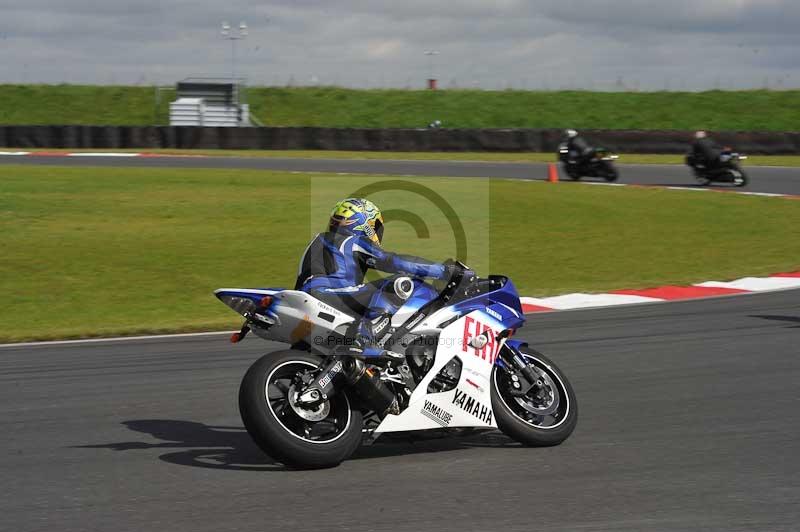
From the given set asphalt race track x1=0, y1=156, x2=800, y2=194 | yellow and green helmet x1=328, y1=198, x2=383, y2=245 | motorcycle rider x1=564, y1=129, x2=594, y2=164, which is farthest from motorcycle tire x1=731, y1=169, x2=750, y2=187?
yellow and green helmet x1=328, y1=198, x2=383, y2=245

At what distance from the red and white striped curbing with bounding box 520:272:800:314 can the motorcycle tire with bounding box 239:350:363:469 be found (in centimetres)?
630

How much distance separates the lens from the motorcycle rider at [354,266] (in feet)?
19.4

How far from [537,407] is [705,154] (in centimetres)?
2088

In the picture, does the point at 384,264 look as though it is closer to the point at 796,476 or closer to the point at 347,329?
the point at 347,329

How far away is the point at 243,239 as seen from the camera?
688 inches

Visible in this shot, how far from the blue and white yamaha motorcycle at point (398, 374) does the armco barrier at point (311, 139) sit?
99.0ft

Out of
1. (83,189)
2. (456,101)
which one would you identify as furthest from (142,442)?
(456,101)

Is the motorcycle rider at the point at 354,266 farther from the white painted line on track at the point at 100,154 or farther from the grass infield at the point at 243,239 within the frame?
the white painted line on track at the point at 100,154

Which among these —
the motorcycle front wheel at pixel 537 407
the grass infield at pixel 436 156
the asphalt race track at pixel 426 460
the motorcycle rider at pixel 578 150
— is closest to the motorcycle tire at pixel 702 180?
the motorcycle rider at pixel 578 150

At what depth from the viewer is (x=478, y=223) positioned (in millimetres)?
20297

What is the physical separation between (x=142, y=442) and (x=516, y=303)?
7.74 ft

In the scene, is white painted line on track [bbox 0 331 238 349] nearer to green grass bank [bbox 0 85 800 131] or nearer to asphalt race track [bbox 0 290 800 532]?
asphalt race track [bbox 0 290 800 532]

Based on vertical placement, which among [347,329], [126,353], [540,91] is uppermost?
[540,91]

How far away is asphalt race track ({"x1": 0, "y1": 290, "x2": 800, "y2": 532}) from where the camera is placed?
4898 mm
